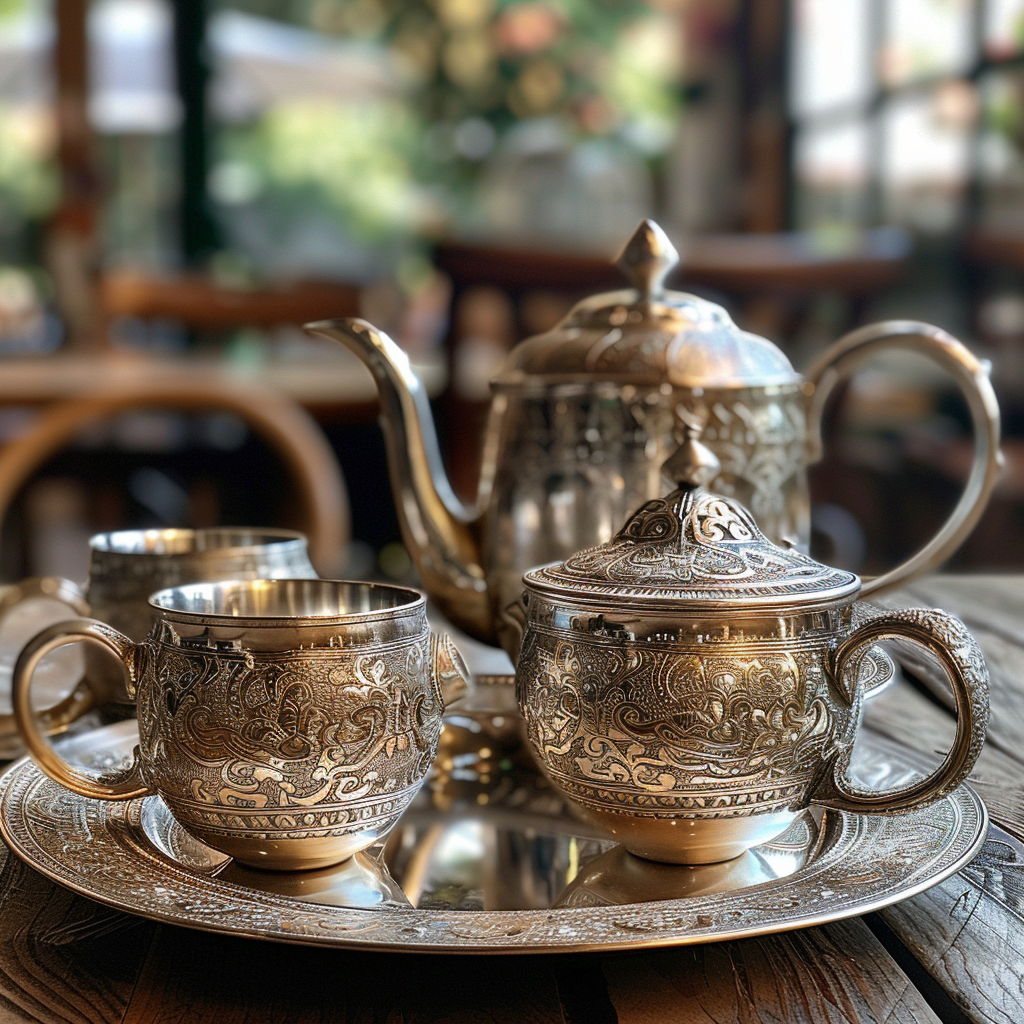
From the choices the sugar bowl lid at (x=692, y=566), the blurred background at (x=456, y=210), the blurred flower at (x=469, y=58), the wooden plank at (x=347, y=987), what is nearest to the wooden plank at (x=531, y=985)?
the wooden plank at (x=347, y=987)

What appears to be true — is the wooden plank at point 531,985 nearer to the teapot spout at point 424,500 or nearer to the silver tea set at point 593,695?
the silver tea set at point 593,695

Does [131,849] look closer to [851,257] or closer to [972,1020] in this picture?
[972,1020]

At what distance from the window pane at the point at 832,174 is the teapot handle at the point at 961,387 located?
2.45m

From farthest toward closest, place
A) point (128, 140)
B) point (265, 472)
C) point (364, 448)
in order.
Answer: point (128, 140) → point (364, 448) → point (265, 472)

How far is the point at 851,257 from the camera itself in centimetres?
174

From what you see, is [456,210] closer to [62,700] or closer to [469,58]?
[469,58]

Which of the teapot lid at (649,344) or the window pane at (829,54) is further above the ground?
the window pane at (829,54)

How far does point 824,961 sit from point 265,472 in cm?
224

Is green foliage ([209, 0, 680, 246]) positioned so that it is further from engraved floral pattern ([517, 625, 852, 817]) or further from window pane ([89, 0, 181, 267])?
engraved floral pattern ([517, 625, 852, 817])

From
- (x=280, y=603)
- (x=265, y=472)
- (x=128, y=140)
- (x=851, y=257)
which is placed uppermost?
(x=128, y=140)

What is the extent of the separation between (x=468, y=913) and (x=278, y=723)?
0.08 metres

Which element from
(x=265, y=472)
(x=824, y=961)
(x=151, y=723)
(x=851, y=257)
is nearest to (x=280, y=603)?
(x=151, y=723)

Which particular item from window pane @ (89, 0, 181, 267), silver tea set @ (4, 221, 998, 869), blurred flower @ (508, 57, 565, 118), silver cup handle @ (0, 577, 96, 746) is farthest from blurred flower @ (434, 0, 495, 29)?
silver tea set @ (4, 221, 998, 869)

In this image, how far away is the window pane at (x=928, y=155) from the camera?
100 inches
